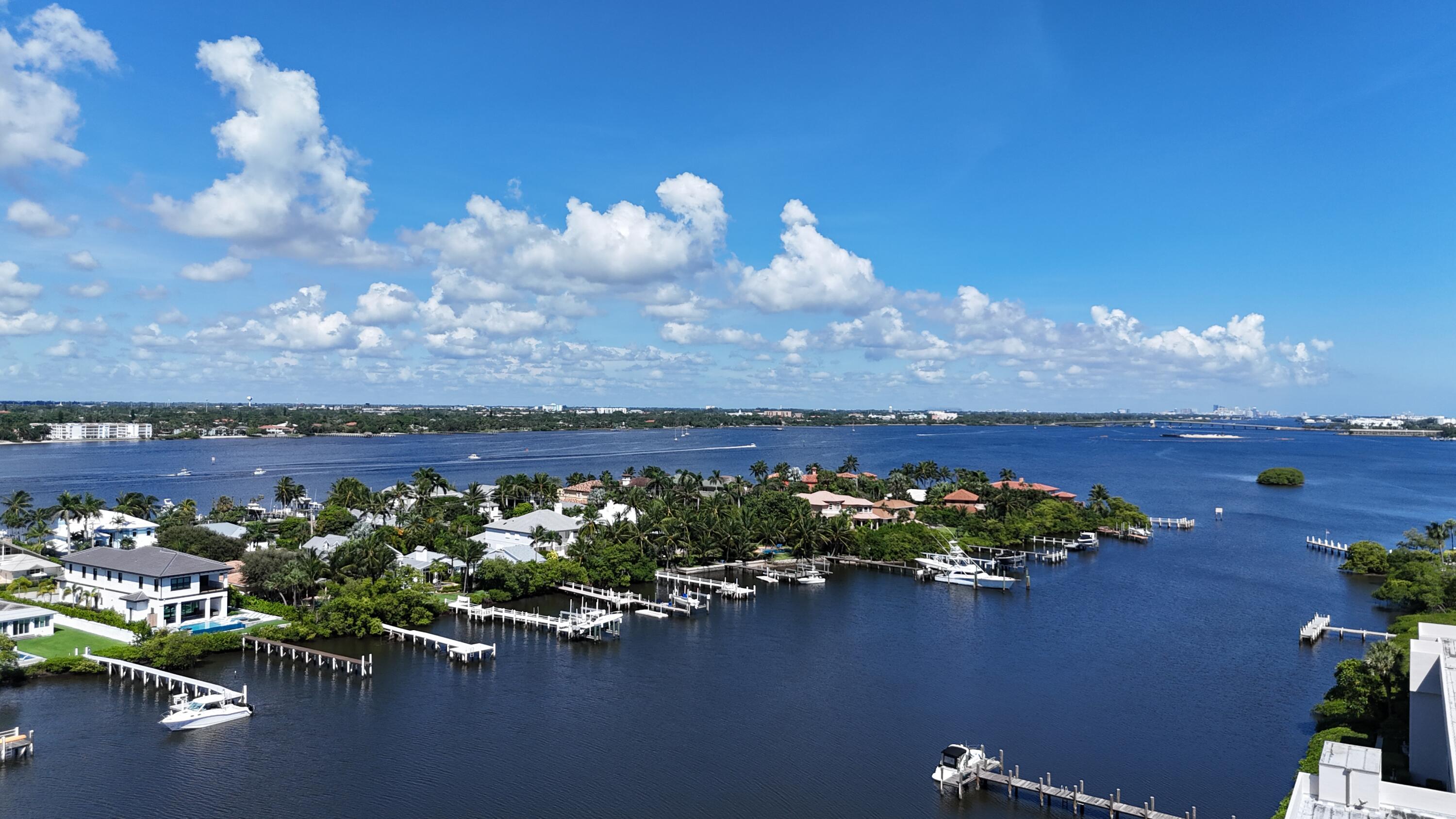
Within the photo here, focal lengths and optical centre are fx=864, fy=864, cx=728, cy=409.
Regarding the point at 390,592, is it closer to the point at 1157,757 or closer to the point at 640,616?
the point at 640,616

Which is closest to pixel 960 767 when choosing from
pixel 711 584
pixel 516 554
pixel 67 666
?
pixel 711 584

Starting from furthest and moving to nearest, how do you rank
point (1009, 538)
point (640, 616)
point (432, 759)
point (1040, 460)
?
1. point (1040, 460)
2. point (1009, 538)
3. point (640, 616)
4. point (432, 759)

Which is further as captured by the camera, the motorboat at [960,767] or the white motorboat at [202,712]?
the white motorboat at [202,712]

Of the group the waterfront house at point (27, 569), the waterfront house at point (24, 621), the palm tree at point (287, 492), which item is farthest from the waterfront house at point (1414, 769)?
the palm tree at point (287, 492)

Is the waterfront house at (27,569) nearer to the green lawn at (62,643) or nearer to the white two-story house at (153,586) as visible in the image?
the white two-story house at (153,586)

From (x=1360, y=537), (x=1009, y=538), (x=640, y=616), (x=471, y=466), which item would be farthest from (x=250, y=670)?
(x=471, y=466)
